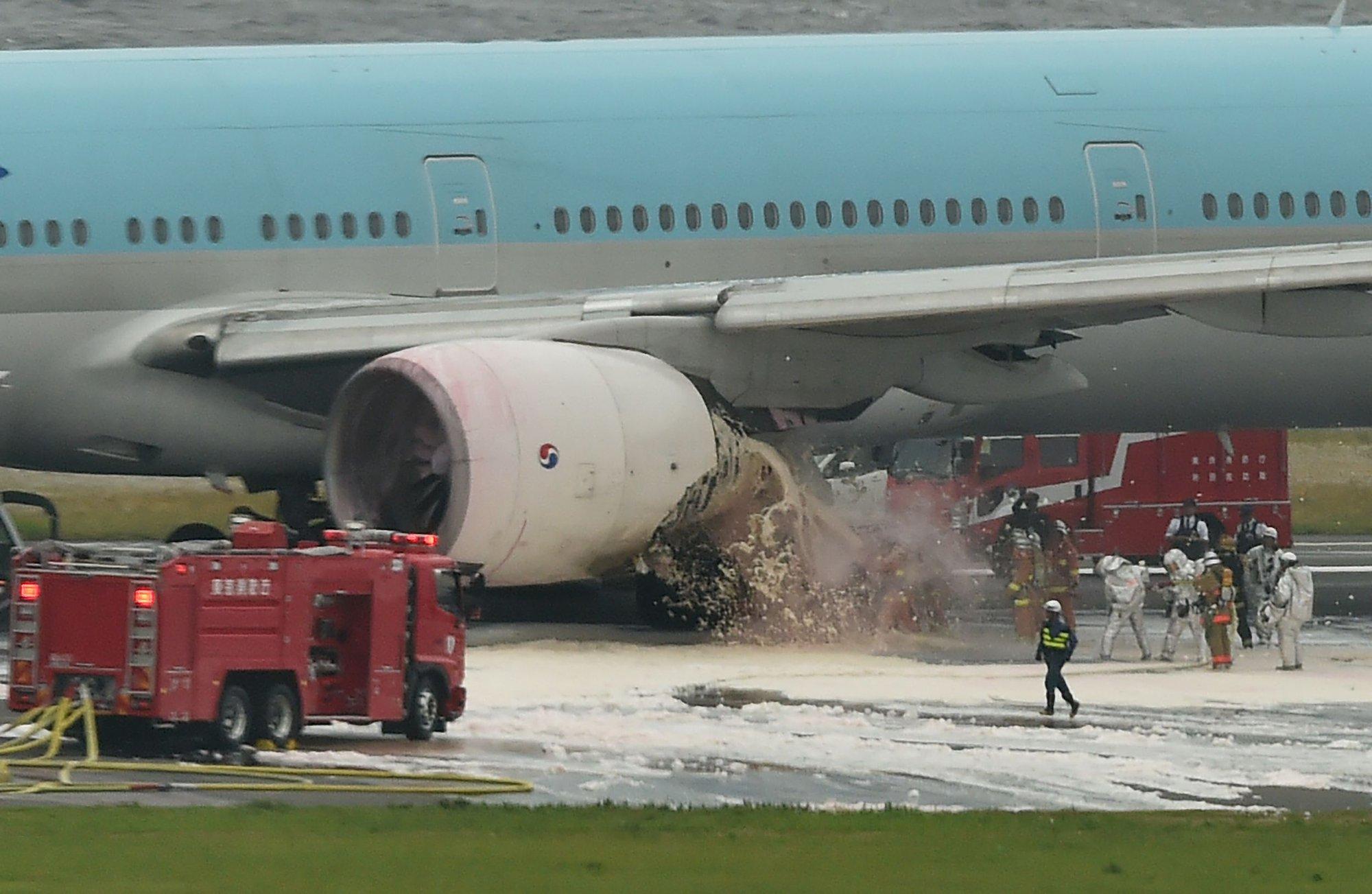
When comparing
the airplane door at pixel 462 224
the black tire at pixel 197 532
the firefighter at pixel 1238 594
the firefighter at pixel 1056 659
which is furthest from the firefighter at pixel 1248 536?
the black tire at pixel 197 532

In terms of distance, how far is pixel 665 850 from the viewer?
11.2m

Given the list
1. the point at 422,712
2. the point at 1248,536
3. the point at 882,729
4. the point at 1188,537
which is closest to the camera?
the point at 422,712

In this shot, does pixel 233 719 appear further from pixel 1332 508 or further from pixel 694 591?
pixel 1332 508

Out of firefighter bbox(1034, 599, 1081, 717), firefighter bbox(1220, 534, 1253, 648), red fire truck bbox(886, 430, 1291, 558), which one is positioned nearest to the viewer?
firefighter bbox(1034, 599, 1081, 717)

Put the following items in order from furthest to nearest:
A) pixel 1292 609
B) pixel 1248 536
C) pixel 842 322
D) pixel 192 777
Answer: pixel 1248 536
pixel 842 322
pixel 1292 609
pixel 192 777

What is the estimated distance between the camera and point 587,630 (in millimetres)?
22141

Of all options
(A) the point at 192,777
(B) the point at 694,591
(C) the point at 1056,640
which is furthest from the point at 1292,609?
(A) the point at 192,777

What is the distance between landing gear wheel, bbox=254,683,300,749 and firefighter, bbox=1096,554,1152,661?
776 cm

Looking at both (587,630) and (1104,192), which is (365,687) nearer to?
(587,630)

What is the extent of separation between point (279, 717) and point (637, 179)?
8798 mm

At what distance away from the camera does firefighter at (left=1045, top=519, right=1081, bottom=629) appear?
21.5 metres

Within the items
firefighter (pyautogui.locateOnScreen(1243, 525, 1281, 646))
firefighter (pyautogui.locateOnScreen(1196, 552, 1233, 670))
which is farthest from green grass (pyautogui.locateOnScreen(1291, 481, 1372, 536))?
firefighter (pyautogui.locateOnScreen(1196, 552, 1233, 670))

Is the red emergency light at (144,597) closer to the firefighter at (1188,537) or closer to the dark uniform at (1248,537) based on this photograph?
the dark uniform at (1248,537)

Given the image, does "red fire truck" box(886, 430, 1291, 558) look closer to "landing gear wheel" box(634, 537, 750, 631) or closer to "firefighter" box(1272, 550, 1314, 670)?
"landing gear wheel" box(634, 537, 750, 631)
